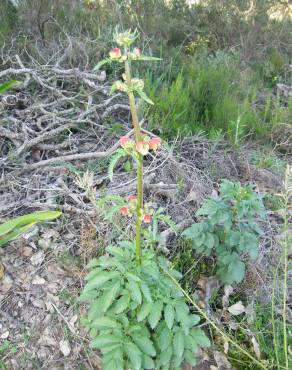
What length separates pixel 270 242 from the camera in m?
2.51

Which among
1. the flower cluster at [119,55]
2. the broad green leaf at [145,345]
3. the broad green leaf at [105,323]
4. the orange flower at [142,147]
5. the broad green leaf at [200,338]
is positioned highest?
the flower cluster at [119,55]

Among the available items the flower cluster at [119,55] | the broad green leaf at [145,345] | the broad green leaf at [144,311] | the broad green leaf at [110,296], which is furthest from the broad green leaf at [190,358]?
the flower cluster at [119,55]

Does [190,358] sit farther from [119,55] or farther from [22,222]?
[119,55]

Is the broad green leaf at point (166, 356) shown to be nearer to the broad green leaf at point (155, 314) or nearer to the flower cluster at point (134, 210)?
the broad green leaf at point (155, 314)

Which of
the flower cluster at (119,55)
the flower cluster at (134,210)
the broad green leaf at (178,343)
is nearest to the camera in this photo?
Answer: the flower cluster at (119,55)

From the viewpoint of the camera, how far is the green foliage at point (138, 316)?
1720 millimetres

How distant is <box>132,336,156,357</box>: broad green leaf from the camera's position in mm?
1780

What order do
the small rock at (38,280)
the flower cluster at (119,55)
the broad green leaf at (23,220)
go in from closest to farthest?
the flower cluster at (119,55) → the broad green leaf at (23,220) → the small rock at (38,280)

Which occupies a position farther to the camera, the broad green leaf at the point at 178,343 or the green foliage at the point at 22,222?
the green foliage at the point at 22,222

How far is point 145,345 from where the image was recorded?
5.85ft

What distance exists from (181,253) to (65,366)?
31.4 inches

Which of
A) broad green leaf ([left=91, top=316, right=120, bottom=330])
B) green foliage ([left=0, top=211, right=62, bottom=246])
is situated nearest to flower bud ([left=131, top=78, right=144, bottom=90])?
green foliage ([left=0, top=211, right=62, bottom=246])

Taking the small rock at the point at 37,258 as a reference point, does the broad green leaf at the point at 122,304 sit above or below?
above

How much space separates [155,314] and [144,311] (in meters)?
0.05
